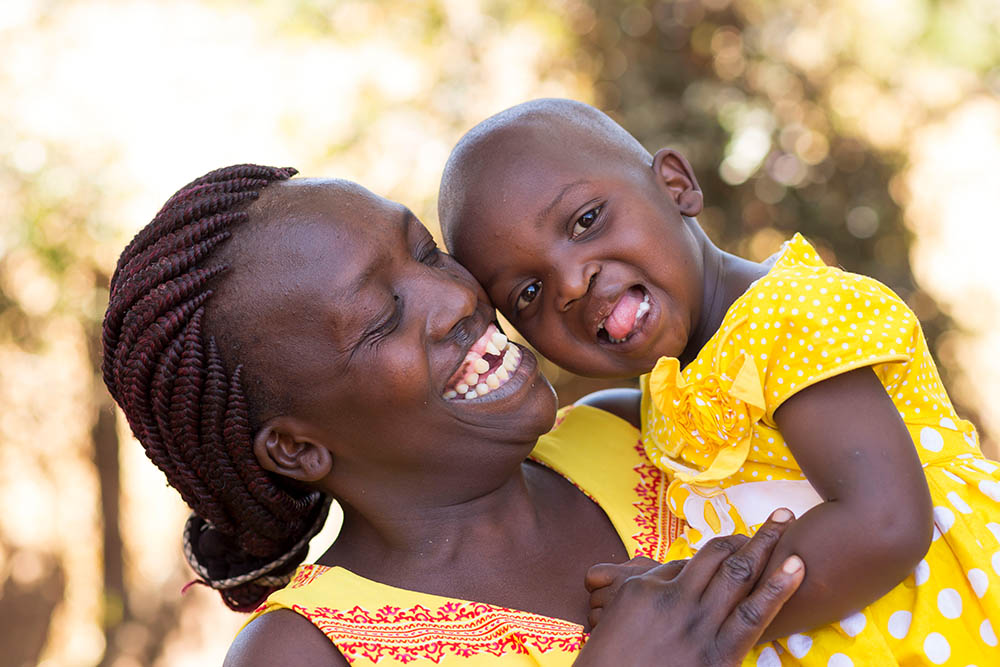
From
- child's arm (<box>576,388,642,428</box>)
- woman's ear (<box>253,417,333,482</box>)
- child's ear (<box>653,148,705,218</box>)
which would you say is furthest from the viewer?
child's arm (<box>576,388,642,428</box>)

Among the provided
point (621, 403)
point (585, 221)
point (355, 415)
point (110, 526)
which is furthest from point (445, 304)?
point (110, 526)

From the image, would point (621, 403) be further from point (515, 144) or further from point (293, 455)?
point (293, 455)

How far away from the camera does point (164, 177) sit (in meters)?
4.88

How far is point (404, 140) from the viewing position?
5035mm

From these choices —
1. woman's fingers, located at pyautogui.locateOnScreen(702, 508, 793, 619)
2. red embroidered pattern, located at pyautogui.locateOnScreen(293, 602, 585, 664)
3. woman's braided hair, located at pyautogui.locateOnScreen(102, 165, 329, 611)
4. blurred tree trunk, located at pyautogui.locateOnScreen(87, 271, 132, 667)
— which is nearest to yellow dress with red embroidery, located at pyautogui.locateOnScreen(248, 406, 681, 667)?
red embroidered pattern, located at pyautogui.locateOnScreen(293, 602, 585, 664)

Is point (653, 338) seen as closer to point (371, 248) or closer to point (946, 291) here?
point (371, 248)

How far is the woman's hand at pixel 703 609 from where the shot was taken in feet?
5.39

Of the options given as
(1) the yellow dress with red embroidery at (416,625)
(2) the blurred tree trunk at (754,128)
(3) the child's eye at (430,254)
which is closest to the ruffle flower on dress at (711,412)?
(1) the yellow dress with red embroidery at (416,625)

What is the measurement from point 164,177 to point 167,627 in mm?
2270

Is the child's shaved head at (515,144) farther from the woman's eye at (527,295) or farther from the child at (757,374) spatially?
the woman's eye at (527,295)

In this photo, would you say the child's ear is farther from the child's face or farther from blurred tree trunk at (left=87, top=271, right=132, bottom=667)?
blurred tree trunk at (left=87, top=271, right=132, bottom=667)

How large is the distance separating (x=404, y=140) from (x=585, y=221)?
9.95ft

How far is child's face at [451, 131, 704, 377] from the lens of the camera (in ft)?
7.00

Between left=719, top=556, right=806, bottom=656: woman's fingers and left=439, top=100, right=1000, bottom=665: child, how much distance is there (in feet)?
0.11
